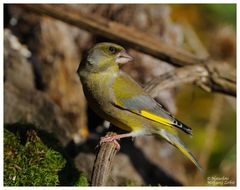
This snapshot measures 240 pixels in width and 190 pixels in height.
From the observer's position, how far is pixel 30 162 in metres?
4.87

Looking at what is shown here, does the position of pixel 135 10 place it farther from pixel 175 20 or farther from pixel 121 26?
pixel 175 20

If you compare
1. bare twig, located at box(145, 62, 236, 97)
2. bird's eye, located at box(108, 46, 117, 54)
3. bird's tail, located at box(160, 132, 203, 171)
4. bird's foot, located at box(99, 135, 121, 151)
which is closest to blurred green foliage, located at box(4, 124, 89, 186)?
bird's foot, located at box(99, 135, 121, 151)

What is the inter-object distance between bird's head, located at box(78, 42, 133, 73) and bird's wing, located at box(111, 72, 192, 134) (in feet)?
0.54

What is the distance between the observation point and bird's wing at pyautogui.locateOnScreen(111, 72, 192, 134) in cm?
500

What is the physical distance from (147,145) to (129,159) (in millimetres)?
619

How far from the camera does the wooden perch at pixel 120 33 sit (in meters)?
6.55

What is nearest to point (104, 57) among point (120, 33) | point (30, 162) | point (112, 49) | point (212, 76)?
point (112, 49)

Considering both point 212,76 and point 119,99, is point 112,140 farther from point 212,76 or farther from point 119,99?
point 212,76

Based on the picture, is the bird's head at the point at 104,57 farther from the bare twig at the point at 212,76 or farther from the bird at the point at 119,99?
the bare twig at the point at 212,76

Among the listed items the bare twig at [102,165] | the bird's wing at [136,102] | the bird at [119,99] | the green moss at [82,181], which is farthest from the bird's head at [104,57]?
the green moss at [82,181]

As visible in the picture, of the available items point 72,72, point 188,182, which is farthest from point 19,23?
point 188,182

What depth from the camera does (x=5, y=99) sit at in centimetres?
584

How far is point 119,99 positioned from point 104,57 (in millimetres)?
375

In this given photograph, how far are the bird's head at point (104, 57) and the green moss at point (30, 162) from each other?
74 centimetres
